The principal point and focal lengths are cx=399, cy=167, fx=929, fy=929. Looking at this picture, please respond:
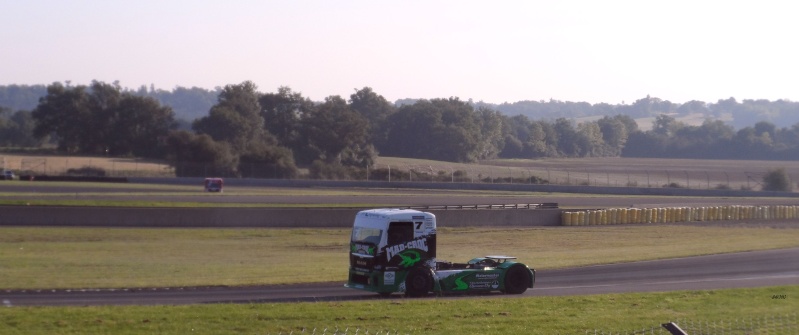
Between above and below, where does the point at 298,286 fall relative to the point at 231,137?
below

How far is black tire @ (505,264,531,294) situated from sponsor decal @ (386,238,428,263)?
2.60 m

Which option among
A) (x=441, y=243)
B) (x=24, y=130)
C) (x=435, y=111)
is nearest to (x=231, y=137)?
(x=435, y=111)

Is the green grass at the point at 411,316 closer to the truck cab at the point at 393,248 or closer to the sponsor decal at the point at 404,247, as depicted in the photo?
the truck cab at the point at 393,248

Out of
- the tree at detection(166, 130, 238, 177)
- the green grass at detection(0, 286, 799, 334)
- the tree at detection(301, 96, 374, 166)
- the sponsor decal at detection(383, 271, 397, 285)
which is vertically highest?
the tree at detection(301, 96, 374, 166)

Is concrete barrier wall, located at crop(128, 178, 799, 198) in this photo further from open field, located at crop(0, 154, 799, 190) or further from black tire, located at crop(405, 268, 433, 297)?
black tire, located at crop(405, 268, 433, 297)

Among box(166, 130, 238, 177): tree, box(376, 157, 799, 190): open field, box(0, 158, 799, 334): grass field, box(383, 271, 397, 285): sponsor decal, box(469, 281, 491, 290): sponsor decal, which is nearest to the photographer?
box(0, 158, 799, 334): grass field

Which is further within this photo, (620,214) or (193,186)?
(193,186)

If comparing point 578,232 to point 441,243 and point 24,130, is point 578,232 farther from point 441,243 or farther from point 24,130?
point 24,130

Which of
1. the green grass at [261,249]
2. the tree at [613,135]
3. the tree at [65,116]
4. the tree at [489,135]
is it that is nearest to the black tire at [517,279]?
the green grass at [261,249]

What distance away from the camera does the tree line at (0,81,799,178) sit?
103m

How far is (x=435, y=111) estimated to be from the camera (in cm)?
13275

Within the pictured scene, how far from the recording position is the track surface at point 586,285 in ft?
77.0

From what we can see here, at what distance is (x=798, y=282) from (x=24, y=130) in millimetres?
152145

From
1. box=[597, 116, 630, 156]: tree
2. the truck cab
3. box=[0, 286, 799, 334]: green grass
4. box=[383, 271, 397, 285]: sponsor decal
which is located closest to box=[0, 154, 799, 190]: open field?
box=[597, 116, 630, 156]: tree
